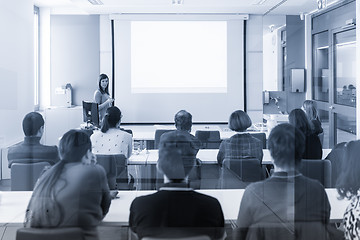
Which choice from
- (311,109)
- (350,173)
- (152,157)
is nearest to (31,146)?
(152,157)

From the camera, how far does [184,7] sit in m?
6.62

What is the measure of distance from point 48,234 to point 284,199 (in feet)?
5.07

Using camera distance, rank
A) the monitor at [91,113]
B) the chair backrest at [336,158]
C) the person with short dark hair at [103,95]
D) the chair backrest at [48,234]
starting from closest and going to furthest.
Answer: the chair backrest at [48,234]
the chair backrest at [336,158]
the monitor at [91,113]
the person with short dark hair at [103,95]

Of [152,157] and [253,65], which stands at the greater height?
[253,65]

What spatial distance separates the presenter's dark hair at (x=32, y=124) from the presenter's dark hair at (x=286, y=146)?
193cm

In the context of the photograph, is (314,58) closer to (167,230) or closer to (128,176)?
(128,176)

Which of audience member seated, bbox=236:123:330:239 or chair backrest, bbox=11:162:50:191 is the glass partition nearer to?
audience member seated, bbox=236:123:330:239

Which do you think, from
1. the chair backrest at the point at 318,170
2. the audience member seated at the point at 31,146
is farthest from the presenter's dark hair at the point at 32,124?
the chair backrest at the point at 318,170

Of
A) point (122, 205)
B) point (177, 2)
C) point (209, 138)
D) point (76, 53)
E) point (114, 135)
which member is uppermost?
point (177, 2)

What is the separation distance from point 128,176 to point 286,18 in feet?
11.6

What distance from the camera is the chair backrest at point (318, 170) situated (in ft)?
9.73

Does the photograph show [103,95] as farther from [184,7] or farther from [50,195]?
[50,195]

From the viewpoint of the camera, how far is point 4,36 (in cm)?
485

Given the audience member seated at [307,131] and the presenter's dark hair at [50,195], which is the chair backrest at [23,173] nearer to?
the presenter's dark hair at [50,195]
